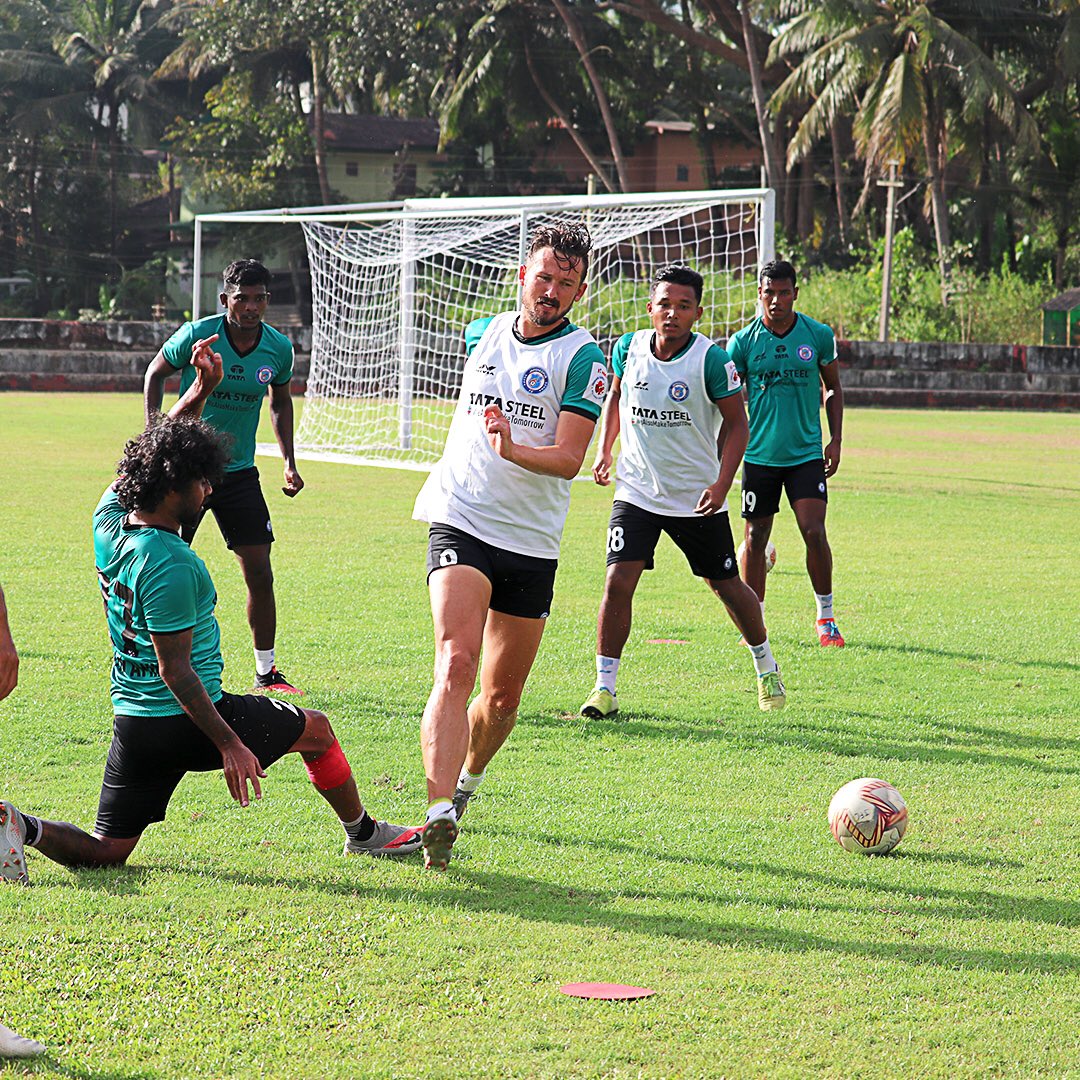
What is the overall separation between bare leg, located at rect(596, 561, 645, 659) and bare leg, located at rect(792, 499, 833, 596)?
1.84 meters

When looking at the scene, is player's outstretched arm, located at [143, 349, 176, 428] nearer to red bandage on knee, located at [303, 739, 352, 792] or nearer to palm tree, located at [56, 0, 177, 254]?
red bandage on knee, located at [303, 739, 352, 792]

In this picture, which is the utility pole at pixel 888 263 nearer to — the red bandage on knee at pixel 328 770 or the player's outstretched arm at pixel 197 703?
the red bandage on knee at pixel 328 770

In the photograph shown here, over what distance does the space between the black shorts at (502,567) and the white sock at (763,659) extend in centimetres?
235

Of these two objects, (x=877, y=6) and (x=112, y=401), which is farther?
(x=877, y=6)

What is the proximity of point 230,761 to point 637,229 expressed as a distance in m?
15.0

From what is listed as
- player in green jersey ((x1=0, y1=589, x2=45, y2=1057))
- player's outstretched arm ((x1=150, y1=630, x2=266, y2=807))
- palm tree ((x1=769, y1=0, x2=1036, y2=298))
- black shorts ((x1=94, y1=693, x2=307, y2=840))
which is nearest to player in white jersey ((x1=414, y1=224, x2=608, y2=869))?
black shorts ((x1=94, y1=693, x2=307, y2=840))

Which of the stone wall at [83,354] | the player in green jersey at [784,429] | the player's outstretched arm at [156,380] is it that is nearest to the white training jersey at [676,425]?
the player in green jersey at [784,429]

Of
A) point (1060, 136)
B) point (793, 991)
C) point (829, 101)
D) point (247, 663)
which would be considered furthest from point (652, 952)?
point (1060, 136)

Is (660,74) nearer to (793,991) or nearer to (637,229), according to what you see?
(637,229)

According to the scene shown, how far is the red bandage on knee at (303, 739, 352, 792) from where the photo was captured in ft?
15.6

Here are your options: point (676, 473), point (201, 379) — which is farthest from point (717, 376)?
point (201, 379)

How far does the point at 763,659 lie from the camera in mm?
7359

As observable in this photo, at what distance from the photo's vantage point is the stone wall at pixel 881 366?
33906 mm

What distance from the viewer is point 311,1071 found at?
3.35 metres
